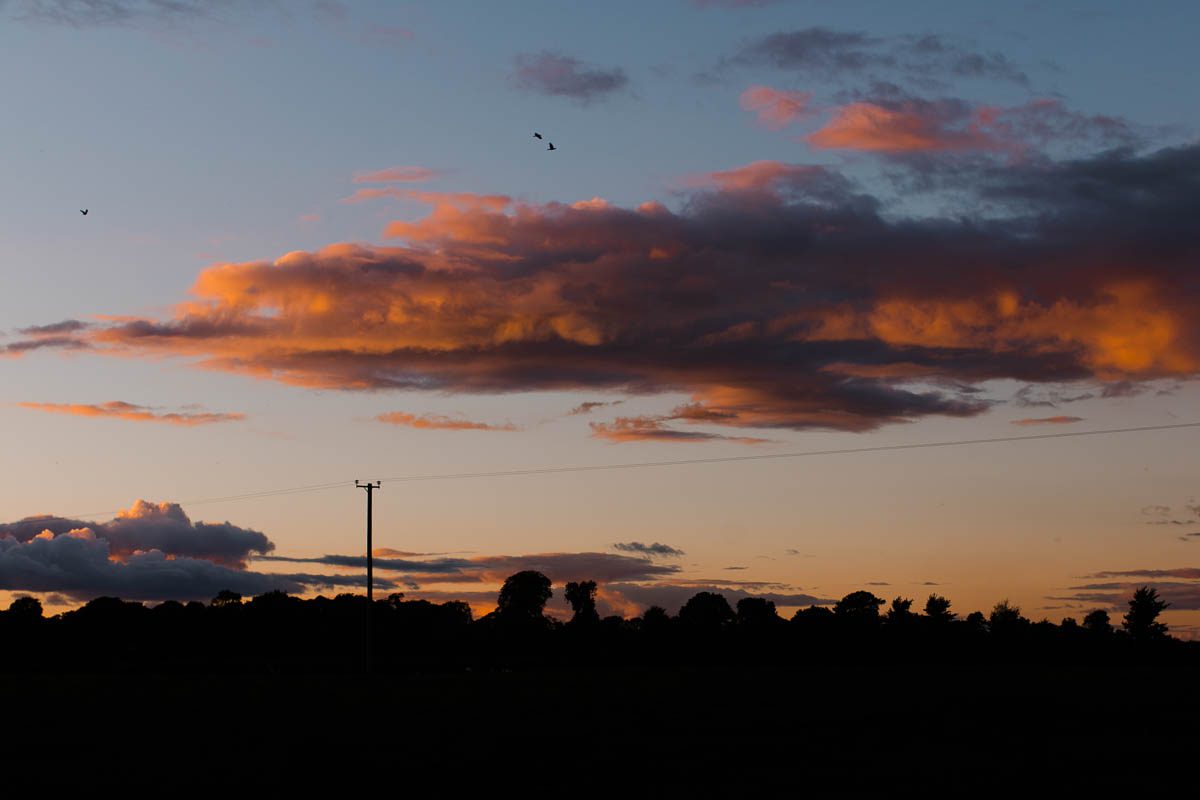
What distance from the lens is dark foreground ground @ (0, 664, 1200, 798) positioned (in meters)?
→ 38.3

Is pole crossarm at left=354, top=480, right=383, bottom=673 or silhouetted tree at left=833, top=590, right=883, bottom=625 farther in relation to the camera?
silhouetted tree at left=833, top=590, right=883, bottom=625

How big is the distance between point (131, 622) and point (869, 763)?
125 metres

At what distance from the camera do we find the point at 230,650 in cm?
13700

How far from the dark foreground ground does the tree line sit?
125ft

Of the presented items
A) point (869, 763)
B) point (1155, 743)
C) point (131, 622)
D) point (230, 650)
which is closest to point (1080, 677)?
point (1155, 743)

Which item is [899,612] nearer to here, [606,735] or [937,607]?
[937,607]

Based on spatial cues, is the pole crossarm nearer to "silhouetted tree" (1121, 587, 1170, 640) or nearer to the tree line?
the tree line

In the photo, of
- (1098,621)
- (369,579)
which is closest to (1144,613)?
(1098,621)

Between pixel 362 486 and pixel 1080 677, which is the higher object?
pixel 362 486

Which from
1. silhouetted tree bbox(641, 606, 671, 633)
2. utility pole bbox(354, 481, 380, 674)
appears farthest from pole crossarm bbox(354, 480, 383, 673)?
silhouetted tree bbox(641, 606, 671, 633)

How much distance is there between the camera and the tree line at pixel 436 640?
12006 cm

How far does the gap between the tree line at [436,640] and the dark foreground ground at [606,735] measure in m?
38.2

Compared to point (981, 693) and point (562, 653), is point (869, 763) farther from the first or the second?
point (562, 653)

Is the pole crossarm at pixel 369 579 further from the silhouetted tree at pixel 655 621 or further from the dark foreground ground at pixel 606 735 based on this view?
the silhouetted tree at pixel 655 621
